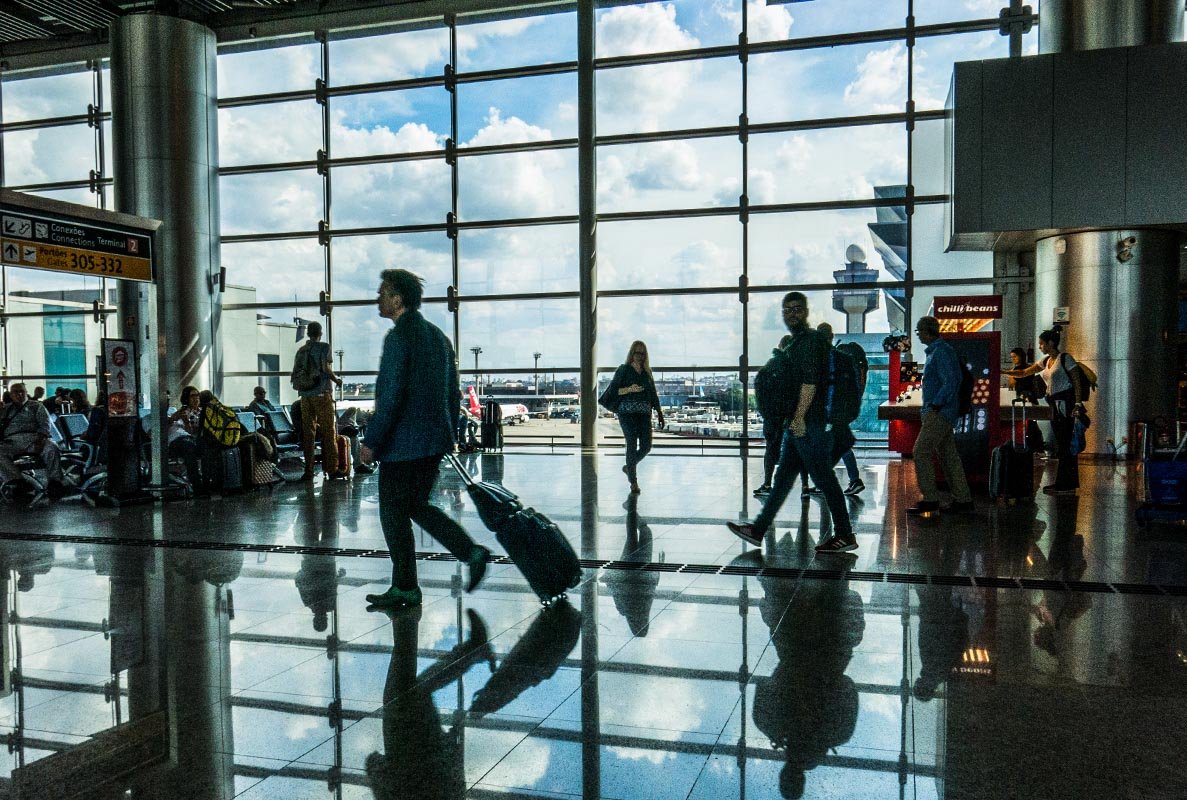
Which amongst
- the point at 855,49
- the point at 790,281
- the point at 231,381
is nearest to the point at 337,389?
the point at 231,381

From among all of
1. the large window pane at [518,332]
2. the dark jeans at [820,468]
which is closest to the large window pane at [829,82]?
the large window pane at [518,332]

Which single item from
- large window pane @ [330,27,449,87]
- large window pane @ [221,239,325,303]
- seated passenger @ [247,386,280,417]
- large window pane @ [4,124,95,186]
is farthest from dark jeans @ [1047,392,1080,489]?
large window pane @ [4,124,95,186]

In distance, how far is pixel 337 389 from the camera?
17.3 m

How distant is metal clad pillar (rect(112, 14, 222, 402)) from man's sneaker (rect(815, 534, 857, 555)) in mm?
13574

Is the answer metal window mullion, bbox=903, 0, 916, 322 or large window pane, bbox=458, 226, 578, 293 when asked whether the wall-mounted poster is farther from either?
metal window mullion, bbox=903, 0, 916, 322

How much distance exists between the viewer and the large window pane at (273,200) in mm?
17516

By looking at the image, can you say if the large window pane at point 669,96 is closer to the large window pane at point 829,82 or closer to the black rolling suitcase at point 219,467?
the large window pane at point 829,82

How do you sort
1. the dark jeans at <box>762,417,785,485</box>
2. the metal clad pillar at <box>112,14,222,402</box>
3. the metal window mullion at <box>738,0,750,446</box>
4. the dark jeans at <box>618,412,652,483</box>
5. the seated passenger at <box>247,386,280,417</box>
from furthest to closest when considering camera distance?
the metal clad pillar at <box>112,14,222,402</box> < the metal window mullion at <box>738,0,750,446</box> < the seated passenger at <box>247,386,280,417</box> < the dark jeans at <box>618,412,652,483</box> < the dark jeans at <box>762,417,785,485</box>

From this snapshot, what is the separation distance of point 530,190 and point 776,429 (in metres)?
8.74

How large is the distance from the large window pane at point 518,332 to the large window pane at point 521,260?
284 mm

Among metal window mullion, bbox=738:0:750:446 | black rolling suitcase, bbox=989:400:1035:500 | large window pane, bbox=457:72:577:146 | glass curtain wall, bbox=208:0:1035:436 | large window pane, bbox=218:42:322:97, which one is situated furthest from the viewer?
large window pane, bbox=218:42:322:97

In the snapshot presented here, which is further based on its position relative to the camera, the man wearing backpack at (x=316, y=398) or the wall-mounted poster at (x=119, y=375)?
the man wearing backpack at (x=316, y=398)

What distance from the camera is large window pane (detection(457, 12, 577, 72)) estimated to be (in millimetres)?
16219

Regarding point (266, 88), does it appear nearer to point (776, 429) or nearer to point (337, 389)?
point (337, 389)
